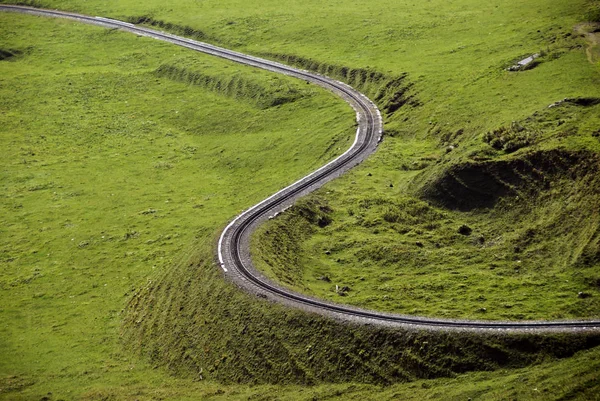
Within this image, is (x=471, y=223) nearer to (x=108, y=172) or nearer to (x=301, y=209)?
(x=301, y=209)

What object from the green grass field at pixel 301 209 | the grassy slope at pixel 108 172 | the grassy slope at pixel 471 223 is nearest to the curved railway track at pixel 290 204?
the green grass field at pixel 301 209

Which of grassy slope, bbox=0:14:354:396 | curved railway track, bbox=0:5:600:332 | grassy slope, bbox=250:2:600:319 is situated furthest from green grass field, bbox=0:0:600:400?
curved railway track, bbox=0:5:600:332

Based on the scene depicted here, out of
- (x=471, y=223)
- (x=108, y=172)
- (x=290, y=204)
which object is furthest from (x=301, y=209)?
(x=108, y=172)

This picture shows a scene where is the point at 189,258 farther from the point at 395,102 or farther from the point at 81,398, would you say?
the point at 395,102

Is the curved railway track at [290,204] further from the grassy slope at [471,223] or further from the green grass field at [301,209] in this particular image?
the grassy slope at [471,223]

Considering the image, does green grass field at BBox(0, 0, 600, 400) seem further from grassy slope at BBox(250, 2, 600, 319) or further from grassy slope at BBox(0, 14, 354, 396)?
grassy slope at BBox(0, 14, 354, 396)

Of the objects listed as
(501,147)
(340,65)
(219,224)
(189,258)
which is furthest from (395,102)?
(189,258)
